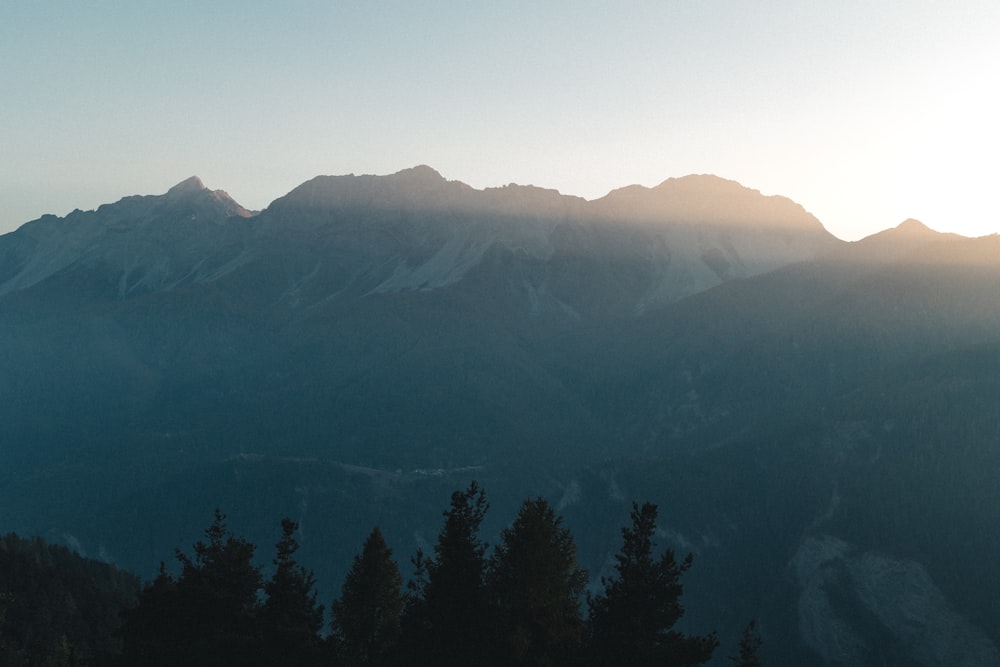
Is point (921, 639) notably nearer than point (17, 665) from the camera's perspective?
No

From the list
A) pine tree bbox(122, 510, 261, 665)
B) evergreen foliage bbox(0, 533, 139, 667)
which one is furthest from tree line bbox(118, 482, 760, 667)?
evergreen foliage bbox(0, 533, 139, 667)

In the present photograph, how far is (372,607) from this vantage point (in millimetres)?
51250

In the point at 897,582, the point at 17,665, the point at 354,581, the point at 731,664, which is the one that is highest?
the point at 354,581

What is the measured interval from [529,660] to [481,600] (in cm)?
282

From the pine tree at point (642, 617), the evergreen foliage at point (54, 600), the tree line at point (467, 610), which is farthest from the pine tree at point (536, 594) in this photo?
the evergreen foliage at point (54, 600)

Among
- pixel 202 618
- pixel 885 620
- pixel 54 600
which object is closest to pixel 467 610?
pixel 202 618

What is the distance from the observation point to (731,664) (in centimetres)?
18525

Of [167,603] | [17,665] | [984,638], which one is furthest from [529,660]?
[984,638]

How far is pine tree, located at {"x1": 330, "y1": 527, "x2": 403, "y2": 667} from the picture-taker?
2004 inches

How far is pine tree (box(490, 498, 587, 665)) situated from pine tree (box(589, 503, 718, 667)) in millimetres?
1826

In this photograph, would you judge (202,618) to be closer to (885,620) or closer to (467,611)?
(467,611)

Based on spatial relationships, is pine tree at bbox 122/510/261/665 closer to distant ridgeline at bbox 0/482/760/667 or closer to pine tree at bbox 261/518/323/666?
distant ridgeline at bbox 0/482/760/667

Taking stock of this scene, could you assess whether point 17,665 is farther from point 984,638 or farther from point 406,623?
point 984,638

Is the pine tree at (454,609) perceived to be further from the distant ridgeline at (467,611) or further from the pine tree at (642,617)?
the pine tree at (642,617)
